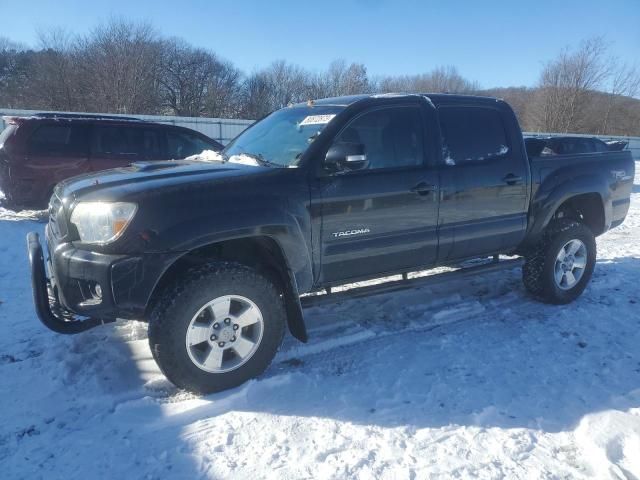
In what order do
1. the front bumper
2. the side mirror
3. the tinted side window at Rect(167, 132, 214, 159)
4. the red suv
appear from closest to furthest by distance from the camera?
1. the front bumper
2. the side mirror
3. the red suv
4. the tinted side window at Rect(167, 132, 214, 159)

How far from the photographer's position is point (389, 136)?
12.0ft

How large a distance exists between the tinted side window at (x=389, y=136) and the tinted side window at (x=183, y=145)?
225 inches

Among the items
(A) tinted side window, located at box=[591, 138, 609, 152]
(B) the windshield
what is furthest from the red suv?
(A) tinted side window, located at box=[591, 138, 609, 152]

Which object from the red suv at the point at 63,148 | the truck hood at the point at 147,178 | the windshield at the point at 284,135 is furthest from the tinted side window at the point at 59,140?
the truck hood at the point at 147,178

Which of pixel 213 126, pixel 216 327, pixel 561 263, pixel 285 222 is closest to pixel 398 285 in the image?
pixel 285 222

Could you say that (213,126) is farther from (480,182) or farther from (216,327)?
(216,327)

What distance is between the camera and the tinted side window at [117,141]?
26.5 ft

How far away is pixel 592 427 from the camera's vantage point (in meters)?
2.71

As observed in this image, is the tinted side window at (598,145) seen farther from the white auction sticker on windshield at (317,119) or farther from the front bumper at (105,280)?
the front bumper at (105,280)

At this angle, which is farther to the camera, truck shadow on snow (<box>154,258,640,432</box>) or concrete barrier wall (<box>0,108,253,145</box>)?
concrete barrier wall (<box>0,108,253,145</box>)

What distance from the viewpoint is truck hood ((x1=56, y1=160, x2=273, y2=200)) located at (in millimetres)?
2832

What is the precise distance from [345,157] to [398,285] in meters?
1.22

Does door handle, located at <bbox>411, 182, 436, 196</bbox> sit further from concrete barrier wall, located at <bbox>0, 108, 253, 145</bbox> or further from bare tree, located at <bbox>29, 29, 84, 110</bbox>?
bare tree, located at <bbox>29, 29, 84, 110</bbox>

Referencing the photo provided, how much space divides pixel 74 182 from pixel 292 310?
1.79 meters
